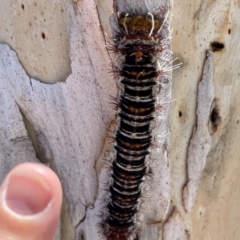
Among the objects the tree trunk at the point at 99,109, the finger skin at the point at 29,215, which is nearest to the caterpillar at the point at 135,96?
the tree trunk at the point at 99,109

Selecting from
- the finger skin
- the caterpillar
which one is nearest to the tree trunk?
the caterpillar

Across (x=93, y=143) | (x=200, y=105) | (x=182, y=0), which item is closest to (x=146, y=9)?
(x=182, y=0)

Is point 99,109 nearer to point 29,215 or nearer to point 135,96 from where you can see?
point 135,96

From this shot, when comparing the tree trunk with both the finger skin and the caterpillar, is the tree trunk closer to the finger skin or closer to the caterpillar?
the caterpillar

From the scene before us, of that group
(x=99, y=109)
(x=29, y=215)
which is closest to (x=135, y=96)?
(x=99, y=109)

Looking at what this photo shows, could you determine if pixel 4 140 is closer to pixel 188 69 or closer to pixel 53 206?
pixel 53 206

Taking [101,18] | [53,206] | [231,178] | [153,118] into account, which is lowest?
[231,178]

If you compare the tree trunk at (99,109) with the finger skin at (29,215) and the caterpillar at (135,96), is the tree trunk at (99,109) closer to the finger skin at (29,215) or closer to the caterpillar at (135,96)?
the caterpillar at (135,96)
